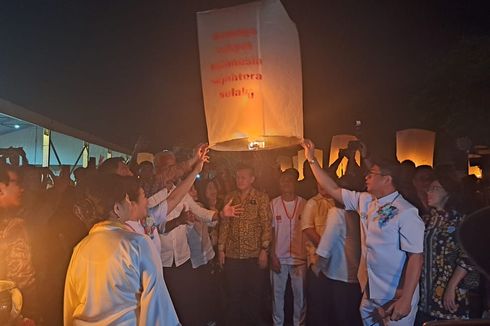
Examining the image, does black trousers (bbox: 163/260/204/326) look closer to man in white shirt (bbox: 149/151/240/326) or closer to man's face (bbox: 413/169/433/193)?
man in white shirt (bbox: 149/151/240/326)

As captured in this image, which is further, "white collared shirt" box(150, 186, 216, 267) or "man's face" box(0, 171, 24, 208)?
"white collared shirt" box(150, 186, 216, 267)

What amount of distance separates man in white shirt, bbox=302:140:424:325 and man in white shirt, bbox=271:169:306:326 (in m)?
1.79

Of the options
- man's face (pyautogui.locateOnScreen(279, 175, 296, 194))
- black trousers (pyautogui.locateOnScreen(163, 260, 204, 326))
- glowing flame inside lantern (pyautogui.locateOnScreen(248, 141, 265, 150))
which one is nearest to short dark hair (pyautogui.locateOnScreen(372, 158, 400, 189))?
glowing flame inside lantern (pyautogui.locateOnScreen(248, 141, 265, 150))

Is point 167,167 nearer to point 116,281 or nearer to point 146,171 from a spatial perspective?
point 146,171

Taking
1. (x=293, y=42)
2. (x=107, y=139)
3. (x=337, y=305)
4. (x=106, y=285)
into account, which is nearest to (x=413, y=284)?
(x=337, y=305)

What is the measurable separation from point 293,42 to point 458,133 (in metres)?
8.31

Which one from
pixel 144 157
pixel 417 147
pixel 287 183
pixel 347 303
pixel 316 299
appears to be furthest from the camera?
pixel 417 147

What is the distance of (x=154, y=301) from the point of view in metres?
2.98

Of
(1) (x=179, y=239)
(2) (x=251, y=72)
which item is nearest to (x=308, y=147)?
(2) (x=251, y=72)

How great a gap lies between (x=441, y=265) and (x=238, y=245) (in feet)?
9.08

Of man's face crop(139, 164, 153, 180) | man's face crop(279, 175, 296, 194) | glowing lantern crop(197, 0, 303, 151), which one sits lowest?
man's face crop(279, 175, 296, 194)

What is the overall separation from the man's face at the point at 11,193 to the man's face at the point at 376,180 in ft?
10.7

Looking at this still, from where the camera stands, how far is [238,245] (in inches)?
259

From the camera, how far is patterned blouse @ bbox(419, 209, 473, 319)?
4.52 meters
